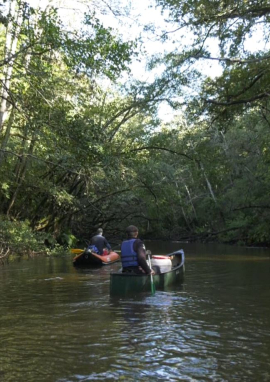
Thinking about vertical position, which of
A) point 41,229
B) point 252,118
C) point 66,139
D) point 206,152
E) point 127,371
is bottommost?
point 127,371

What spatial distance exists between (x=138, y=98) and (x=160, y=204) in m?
5.68

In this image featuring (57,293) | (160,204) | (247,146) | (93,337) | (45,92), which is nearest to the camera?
(93,337)

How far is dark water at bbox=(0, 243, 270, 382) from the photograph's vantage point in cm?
443

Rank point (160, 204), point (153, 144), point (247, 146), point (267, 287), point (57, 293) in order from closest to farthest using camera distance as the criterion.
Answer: point (57, 293), point (267, 287), point (153, 144), point (160, 204), point (247, 146)

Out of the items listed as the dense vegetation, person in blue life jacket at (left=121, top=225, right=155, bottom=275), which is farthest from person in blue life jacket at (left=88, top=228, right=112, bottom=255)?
person in blue life jacket at (left=121, top=225, right=155, bottom=275)

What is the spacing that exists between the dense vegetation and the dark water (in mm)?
3558

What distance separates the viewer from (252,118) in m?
17.9

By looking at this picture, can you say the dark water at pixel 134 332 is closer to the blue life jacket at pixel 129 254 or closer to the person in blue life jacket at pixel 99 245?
the blue life jacket at pixel 129 254

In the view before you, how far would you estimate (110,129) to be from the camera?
2022cm

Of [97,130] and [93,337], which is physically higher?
[97,130]

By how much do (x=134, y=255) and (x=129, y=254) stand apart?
4.4 inches

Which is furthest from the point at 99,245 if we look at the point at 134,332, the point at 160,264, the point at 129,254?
the point at 134,332

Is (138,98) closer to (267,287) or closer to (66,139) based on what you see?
(66,139)

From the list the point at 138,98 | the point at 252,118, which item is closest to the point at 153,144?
the point at 138,98
